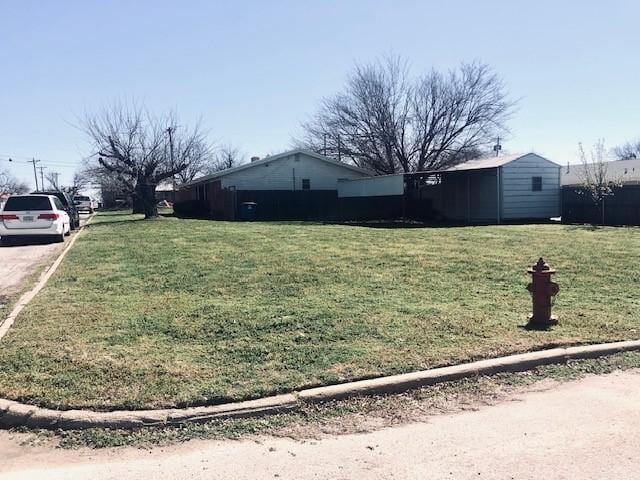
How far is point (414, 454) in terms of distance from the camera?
11.4 ft

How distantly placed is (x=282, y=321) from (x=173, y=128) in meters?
29.9

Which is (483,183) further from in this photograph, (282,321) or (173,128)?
(282,321)

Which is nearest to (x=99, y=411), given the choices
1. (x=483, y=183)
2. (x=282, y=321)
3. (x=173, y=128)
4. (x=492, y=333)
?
(x=282, y=321)

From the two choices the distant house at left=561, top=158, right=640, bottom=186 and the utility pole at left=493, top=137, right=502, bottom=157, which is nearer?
the distant house at left=561, top=158, right=640, bottom=186

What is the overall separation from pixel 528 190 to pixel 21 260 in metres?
20.5

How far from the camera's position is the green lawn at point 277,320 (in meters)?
4.53

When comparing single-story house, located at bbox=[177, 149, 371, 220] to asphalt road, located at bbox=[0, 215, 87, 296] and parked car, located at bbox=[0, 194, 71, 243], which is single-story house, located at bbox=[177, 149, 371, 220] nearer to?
parked car, located at bbox=[0, 194, 71, 243]

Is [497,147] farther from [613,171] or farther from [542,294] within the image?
[542,294]

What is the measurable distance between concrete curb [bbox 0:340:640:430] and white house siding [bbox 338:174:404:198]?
22.7 metres

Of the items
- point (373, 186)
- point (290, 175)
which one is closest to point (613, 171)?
point (373, 186)

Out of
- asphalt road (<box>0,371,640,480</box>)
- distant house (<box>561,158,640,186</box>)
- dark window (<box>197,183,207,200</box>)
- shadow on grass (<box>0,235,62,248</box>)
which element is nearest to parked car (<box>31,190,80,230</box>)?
shadow on grass (<box>0,235,62,248</box>)

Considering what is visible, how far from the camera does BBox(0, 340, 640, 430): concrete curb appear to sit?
3.89 metres

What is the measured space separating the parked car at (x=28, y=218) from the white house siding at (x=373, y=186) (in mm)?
15601

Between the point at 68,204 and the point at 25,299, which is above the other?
the point at 68,204
